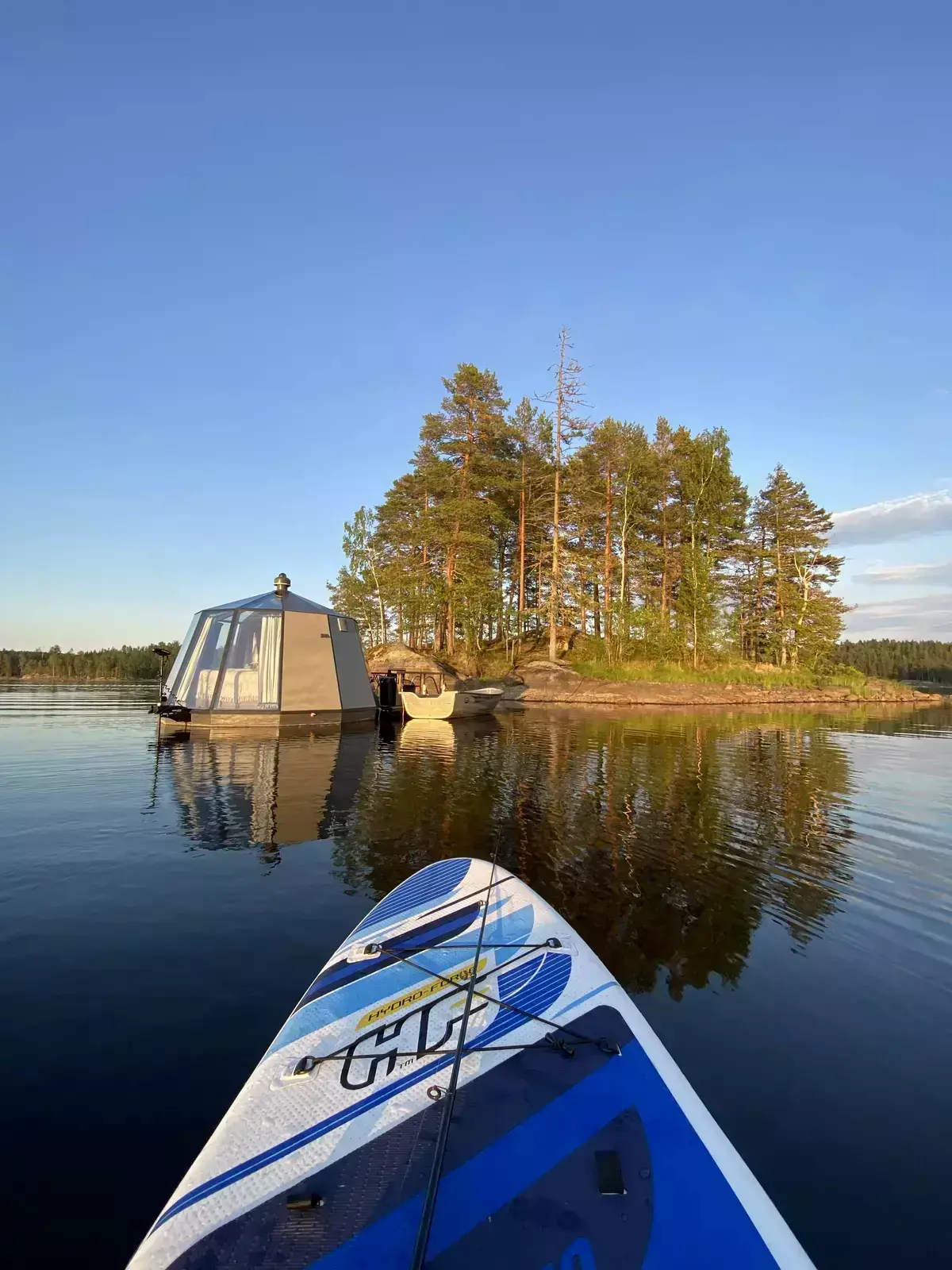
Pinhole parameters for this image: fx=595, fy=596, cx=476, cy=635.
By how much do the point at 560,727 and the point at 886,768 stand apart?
1004cm

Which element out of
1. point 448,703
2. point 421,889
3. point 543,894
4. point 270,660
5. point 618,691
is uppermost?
point 270,660

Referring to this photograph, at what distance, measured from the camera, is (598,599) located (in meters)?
43.2

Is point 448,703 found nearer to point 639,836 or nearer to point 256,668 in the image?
point 256,668

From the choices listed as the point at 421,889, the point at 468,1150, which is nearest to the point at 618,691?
the point at 421,889

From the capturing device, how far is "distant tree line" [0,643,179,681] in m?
63.9

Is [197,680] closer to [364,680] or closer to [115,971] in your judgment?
[364,680]

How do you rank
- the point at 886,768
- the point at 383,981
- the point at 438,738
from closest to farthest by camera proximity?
1. the point at 383,981
2. the point at 886,768
3. the point at 438,738

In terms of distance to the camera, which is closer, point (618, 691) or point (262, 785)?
point (262, 785)

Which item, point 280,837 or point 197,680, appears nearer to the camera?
point 280,837

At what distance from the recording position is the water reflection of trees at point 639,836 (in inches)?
211

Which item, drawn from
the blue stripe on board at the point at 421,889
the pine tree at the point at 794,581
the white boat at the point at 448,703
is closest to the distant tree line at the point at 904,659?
the pine tree at the point at 794,581

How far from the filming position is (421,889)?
198 inches

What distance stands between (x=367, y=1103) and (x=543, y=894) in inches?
146

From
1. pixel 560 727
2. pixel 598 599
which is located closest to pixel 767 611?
pixel 598 599
